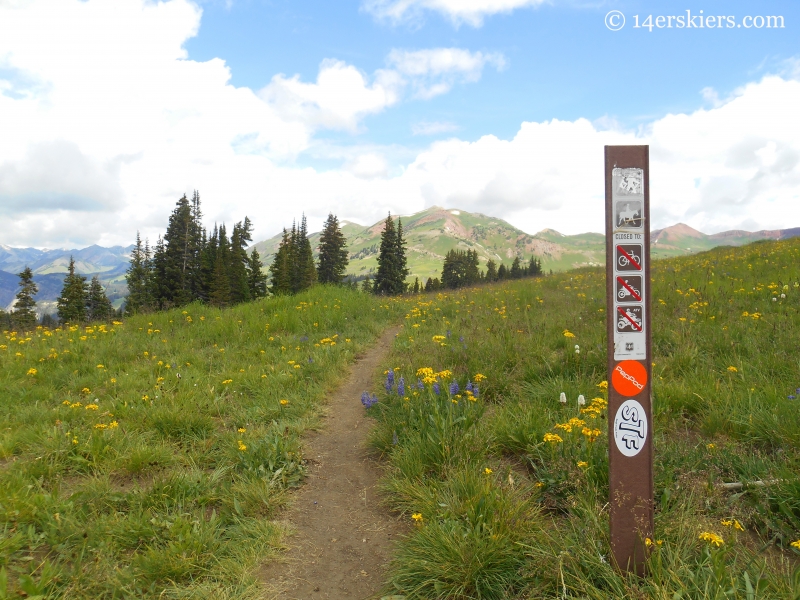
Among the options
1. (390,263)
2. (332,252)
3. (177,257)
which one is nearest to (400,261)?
(390,263)

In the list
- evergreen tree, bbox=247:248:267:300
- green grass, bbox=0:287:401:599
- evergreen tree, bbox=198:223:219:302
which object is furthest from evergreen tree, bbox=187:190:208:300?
green grass, bbox=0:287:401:599

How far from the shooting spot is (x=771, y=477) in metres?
2.98

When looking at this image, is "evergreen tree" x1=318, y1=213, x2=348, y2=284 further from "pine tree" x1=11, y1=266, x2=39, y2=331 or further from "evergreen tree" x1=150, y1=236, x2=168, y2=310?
"pine tree" x1=11, y1=266, x2=39, y2=331

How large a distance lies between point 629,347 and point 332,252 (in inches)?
1732

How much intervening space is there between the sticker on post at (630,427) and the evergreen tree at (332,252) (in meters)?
40.9

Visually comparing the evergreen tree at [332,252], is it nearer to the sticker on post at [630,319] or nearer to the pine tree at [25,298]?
the pine tree at [25,298]

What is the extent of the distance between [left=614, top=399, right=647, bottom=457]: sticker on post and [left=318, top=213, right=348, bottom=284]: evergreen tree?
40.9 m

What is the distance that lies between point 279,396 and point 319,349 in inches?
90.8

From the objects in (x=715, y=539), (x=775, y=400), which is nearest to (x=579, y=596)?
(x=715, y=539)

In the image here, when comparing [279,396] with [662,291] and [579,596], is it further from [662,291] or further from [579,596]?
[662,291]

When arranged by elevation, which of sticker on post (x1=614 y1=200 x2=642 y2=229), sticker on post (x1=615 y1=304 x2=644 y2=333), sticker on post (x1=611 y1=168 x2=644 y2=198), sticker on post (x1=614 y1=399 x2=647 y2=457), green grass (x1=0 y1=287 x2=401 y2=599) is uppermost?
sticker on post (x1=611 y1=168 x2=644 y2=198)

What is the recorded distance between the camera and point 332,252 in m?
45.2

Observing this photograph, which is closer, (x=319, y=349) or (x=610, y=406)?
(x=610, y=406)

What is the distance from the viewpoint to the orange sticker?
90.4 inches
